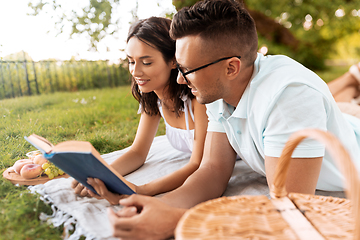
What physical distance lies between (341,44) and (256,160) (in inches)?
378

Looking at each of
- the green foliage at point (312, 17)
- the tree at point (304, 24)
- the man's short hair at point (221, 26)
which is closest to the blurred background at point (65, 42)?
the man's short hair at point (221, 26)

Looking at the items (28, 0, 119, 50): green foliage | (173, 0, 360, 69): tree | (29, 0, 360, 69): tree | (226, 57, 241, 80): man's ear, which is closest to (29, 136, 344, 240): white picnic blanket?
(226, 57, 241, 80): man's ear

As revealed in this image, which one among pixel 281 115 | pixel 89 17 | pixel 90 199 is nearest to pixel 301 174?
pixel 281 115

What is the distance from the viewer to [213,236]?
63 centimetres

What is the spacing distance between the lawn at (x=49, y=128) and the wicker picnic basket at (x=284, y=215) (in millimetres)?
703

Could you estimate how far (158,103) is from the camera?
1.88 metres

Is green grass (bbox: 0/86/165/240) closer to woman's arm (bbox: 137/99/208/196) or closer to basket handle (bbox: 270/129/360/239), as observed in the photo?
woman's arm (bbox: 137/99/208/196)

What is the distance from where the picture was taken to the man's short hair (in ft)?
3.83

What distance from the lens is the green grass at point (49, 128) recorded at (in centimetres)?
108

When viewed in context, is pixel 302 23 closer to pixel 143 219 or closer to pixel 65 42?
pixel 65 42

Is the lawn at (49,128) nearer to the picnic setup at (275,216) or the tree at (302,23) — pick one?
the picnic setup at (275,216)

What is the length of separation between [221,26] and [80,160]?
30.3 inches

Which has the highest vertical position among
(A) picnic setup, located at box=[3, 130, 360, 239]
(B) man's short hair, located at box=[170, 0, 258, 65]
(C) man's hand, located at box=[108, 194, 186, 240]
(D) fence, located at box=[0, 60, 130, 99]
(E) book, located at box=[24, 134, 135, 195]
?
(B) man's short hair, located at box=[170, 0, 258, 65]

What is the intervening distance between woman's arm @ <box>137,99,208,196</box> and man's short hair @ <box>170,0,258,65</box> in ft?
1.71
